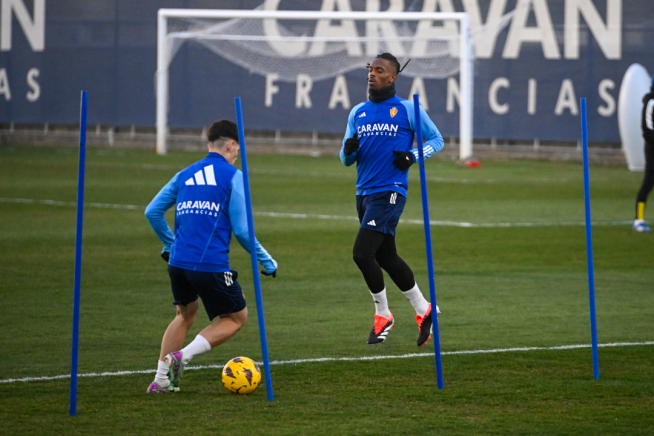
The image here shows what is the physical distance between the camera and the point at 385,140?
723 centimetres

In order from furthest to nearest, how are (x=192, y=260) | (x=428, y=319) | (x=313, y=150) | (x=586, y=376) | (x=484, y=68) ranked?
1. (x=313, y=150)
2. (x=484, y=68)
3. (x=428, y=319)
4. (x=586, y=376)
5. (x=192, y=260)

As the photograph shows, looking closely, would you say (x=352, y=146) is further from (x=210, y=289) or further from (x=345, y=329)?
(x=210, y=289)

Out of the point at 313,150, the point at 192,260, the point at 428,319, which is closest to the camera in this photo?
the point at 192,260

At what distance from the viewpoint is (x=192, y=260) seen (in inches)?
223

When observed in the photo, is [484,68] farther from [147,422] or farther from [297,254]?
[147,422]

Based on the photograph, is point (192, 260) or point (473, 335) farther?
point (473, 335)

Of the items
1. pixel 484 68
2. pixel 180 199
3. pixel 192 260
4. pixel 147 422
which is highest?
pixel 484 68

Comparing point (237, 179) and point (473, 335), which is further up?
point (237, 179)

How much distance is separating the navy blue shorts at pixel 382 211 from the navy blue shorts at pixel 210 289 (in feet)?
5.33

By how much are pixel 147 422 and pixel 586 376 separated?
2.97 m

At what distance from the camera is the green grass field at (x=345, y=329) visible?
5.40m

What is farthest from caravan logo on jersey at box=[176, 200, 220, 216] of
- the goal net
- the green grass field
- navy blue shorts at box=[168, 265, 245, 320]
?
the goal net

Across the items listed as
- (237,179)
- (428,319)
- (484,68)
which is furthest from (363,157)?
(484,68)

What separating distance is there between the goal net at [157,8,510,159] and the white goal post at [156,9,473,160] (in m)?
0.04
